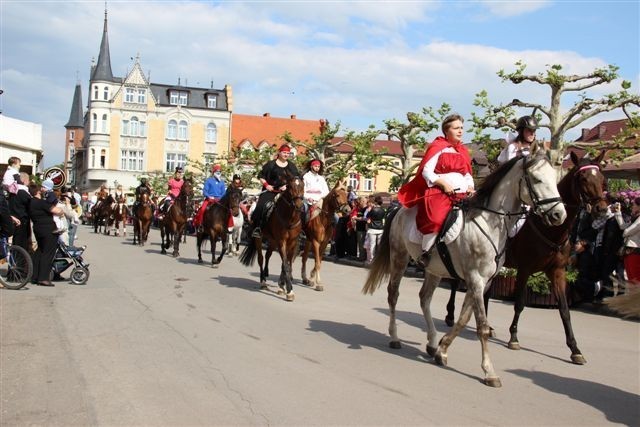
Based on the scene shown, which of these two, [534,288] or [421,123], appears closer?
[534,288]

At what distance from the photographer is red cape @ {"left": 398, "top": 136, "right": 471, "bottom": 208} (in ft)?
24.7

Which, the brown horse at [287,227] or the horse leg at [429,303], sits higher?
the brown horse at [287,227]

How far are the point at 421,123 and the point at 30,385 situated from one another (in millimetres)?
25225

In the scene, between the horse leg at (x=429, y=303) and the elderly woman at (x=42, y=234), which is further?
the elderly woman at (x=42, y=234)

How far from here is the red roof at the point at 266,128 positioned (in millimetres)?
91000

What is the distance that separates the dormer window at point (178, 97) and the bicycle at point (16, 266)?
259ft

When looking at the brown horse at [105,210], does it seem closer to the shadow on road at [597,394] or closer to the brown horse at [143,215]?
the brown horse at [143,215]

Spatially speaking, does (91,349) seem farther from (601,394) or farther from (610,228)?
(610,228)

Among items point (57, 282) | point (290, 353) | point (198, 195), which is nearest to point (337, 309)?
point (290, 353)

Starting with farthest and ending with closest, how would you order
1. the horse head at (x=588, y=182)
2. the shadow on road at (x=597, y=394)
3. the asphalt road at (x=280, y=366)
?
the horse head at (x=588, y=182), the shadow on road at (x=597, y=394), the asphalt road at (x=280, y=366)

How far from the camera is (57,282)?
1397cm

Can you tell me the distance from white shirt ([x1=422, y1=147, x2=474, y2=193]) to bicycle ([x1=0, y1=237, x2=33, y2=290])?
8.78m

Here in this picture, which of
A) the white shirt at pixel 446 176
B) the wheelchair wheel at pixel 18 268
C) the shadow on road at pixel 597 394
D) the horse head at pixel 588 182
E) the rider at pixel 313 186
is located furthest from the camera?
the rider at pixel 313 186

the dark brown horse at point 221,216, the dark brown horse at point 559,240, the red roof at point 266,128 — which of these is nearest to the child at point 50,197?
the dark brown horse at point 221,216
